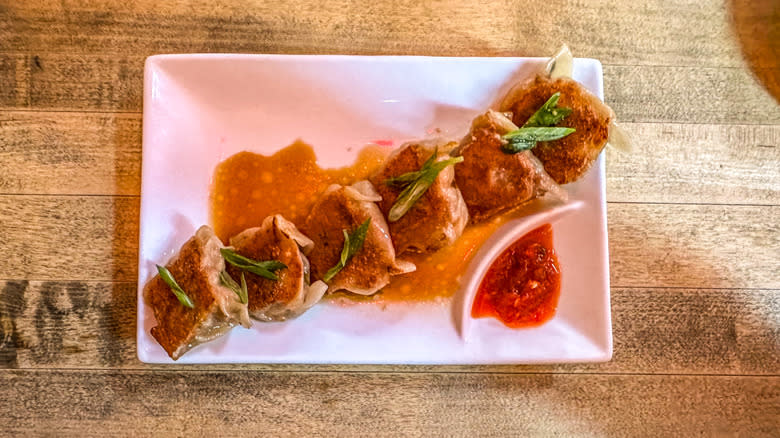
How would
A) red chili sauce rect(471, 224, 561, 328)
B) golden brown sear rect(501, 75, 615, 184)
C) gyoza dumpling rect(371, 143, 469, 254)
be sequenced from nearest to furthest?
gyoza dumpling rect(371, 143, 469, 254)
golden brown sear rect(501, 75, 615, 184)
red chili sauce rect(471, 224, 561, 328)

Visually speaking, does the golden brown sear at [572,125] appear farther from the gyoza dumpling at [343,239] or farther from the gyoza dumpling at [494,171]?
the gyoza dumpling at [343,239]

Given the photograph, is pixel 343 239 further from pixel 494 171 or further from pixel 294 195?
pixel 494 171

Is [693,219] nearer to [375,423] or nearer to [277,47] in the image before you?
[375,423]

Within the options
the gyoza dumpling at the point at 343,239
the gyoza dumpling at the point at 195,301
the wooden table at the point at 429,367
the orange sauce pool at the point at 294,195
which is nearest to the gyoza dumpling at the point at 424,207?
the gyoza dumpling at the point at 343,239

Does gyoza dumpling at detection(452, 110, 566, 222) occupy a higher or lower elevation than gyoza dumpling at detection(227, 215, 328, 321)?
higher

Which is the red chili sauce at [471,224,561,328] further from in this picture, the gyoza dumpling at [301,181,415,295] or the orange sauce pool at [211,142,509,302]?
the gyoza dumpling at [301,181,415,295]

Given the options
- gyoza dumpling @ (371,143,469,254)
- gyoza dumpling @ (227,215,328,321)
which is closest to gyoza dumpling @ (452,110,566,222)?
gyoza dumpling @ (371,143,469,254)
